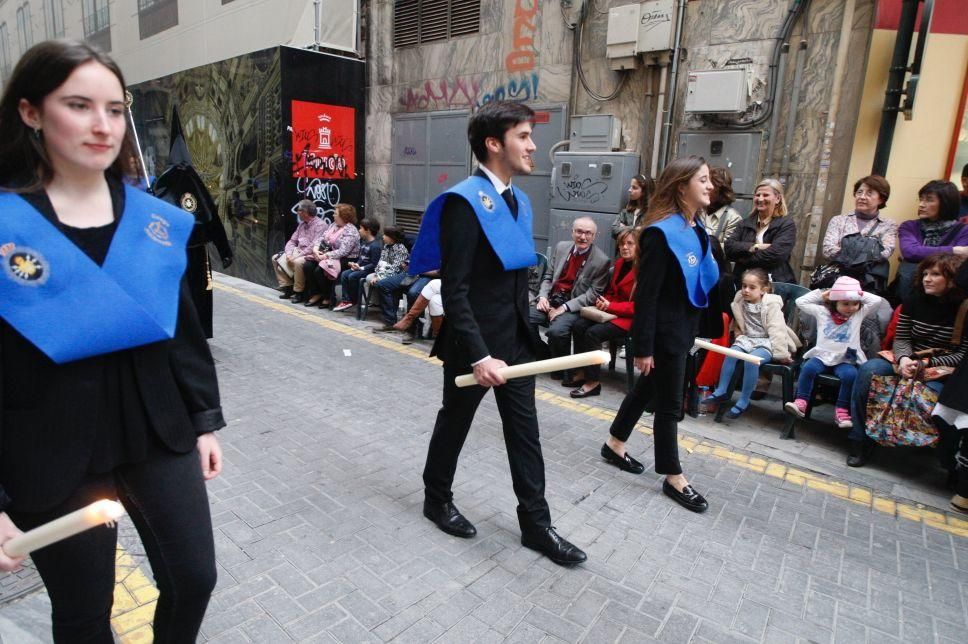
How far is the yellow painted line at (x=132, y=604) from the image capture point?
8.22 ft

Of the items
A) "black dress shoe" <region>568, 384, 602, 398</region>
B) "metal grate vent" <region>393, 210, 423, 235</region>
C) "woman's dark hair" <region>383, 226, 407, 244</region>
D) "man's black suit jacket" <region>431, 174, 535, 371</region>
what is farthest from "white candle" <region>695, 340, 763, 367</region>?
"metal grate vent" <region>393, 210, 423, 235</region>

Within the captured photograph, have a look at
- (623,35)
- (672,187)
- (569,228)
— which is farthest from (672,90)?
(672,187)

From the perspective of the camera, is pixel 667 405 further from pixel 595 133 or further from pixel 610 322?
pixel 595 133

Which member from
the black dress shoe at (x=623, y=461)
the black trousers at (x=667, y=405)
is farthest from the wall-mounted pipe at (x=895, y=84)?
the black dress shoe at (x=623, y=461)

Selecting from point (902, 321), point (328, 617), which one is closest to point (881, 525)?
point (902, 321)

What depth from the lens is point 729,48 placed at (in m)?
6.60

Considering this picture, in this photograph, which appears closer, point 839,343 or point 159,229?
point 159,229

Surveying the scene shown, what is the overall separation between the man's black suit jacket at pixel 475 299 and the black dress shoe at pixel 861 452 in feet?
9.22

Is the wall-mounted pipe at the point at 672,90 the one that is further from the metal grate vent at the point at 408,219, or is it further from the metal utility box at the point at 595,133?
the metal grate vent at the point at 408,219

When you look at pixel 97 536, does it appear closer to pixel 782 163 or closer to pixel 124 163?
pixel 124 163

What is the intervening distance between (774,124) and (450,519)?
17.6 ft

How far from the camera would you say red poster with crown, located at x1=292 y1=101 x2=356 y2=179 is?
392 inches

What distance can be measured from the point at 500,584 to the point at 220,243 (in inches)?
175

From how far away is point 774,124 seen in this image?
251 inches
